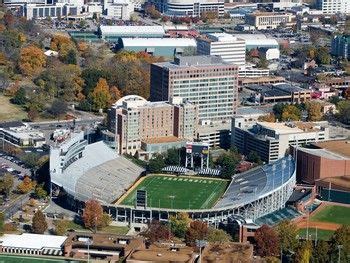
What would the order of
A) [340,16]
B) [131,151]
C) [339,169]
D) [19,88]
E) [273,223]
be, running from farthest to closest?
[340,16] → [19,88] → [131,151] → [339,169] → [273,223]

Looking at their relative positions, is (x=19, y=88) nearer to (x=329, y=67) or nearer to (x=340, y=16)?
(x=329, y=67)

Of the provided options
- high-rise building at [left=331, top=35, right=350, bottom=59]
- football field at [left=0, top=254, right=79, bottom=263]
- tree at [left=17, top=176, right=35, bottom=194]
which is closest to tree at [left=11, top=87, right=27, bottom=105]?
tree at [left=17, top=176, right=35, bottom=194]

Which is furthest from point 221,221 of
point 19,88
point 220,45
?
point 220,45

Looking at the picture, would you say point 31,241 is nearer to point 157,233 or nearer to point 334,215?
point 157,233

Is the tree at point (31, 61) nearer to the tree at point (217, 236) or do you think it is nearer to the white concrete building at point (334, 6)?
the tree at point (217, 236)

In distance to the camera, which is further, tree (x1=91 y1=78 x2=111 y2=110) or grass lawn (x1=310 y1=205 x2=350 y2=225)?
tree (x1=91 y1=78 x2=111 y2=110)

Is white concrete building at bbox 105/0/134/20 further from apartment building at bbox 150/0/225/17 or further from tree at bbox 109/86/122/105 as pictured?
tree at bbox 109/86/122/105

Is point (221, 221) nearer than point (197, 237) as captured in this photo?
No

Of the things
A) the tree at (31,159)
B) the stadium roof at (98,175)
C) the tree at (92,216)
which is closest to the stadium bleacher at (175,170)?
the stadium roof at (98,175)
